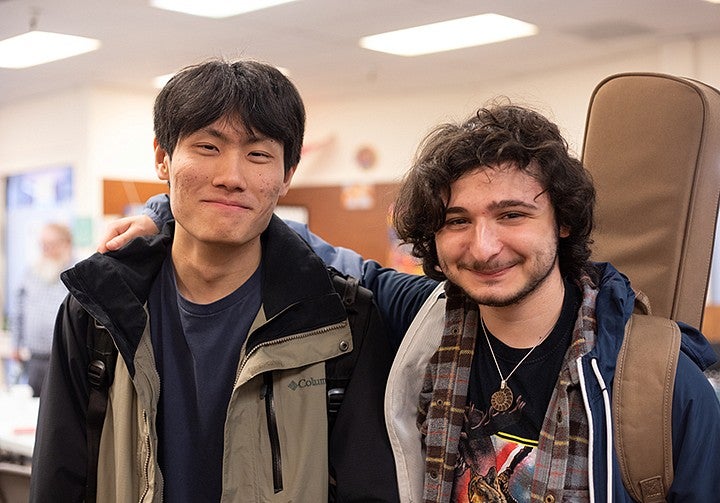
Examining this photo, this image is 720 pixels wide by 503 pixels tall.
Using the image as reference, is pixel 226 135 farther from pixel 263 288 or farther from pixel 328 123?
pixel 328 123

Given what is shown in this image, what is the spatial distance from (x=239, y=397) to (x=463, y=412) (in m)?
0.41

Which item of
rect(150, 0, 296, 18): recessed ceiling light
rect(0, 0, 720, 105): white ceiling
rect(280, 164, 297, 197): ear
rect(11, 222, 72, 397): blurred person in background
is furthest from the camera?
rect(11, 222, 72, 397): blurred person in background

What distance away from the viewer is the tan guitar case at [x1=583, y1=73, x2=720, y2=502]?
1721mm

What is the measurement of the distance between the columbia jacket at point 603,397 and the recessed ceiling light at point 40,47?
5093 millimetres

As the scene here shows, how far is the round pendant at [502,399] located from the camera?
1656 millimetres

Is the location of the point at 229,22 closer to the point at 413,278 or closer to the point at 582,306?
the point at 413,278

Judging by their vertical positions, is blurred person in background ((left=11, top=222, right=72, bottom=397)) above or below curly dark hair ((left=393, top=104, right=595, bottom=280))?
below

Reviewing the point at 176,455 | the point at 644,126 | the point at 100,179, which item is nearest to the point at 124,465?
the point at 176,455

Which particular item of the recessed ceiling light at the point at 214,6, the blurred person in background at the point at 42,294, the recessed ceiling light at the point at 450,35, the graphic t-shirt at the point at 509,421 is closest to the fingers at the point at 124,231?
the graphic t-shirt at the point at 509,421

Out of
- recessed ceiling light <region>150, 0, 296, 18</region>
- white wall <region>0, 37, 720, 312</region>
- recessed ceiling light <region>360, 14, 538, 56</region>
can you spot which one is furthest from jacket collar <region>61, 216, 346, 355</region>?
white wall <region>0, 37, 720, 312</region>

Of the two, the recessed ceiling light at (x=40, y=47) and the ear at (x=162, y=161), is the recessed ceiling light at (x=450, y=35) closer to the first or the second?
the recessed ceiling light at (x=40, y=47)

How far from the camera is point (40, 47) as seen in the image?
6.61 m

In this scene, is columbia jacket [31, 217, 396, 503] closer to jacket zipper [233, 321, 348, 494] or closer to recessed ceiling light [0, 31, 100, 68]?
jacket zipper [233, 321, 348, 494]

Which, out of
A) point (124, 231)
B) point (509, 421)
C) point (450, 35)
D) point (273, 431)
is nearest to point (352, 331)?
point (273, 431)
